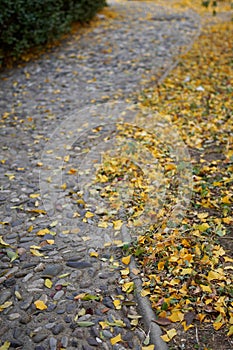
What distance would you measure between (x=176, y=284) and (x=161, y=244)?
43 centimetres

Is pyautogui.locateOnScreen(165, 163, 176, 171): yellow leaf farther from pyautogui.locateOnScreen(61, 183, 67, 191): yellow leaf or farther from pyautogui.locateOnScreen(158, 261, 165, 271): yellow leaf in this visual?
pyautogui.locateOnScreen(158, 261, 165, 271): yellow leaf

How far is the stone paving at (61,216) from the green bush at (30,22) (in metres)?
0.29

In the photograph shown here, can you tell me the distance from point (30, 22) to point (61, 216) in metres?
3.98

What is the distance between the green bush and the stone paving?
292 millimetres

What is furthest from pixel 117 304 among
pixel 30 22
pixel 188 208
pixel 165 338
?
pixel 30 22

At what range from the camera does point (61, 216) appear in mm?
3844

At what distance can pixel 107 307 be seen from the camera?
9.55ft

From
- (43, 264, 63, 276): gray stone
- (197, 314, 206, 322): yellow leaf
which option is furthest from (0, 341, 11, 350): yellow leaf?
(197, 314, 206, 322): yellow leaf

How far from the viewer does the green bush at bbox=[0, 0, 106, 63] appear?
642 cm

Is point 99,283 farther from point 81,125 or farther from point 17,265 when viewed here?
point 81,125

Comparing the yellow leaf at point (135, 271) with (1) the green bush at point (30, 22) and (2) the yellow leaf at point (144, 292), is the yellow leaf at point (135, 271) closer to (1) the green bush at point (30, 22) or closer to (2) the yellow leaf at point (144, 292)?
(2) the yellow leaf at point (144, 292)

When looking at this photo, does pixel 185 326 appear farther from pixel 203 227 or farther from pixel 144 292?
pixel 203 227

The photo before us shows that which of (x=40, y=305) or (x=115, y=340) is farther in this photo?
(x=40, y=305)

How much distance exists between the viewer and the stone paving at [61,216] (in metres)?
2.78
